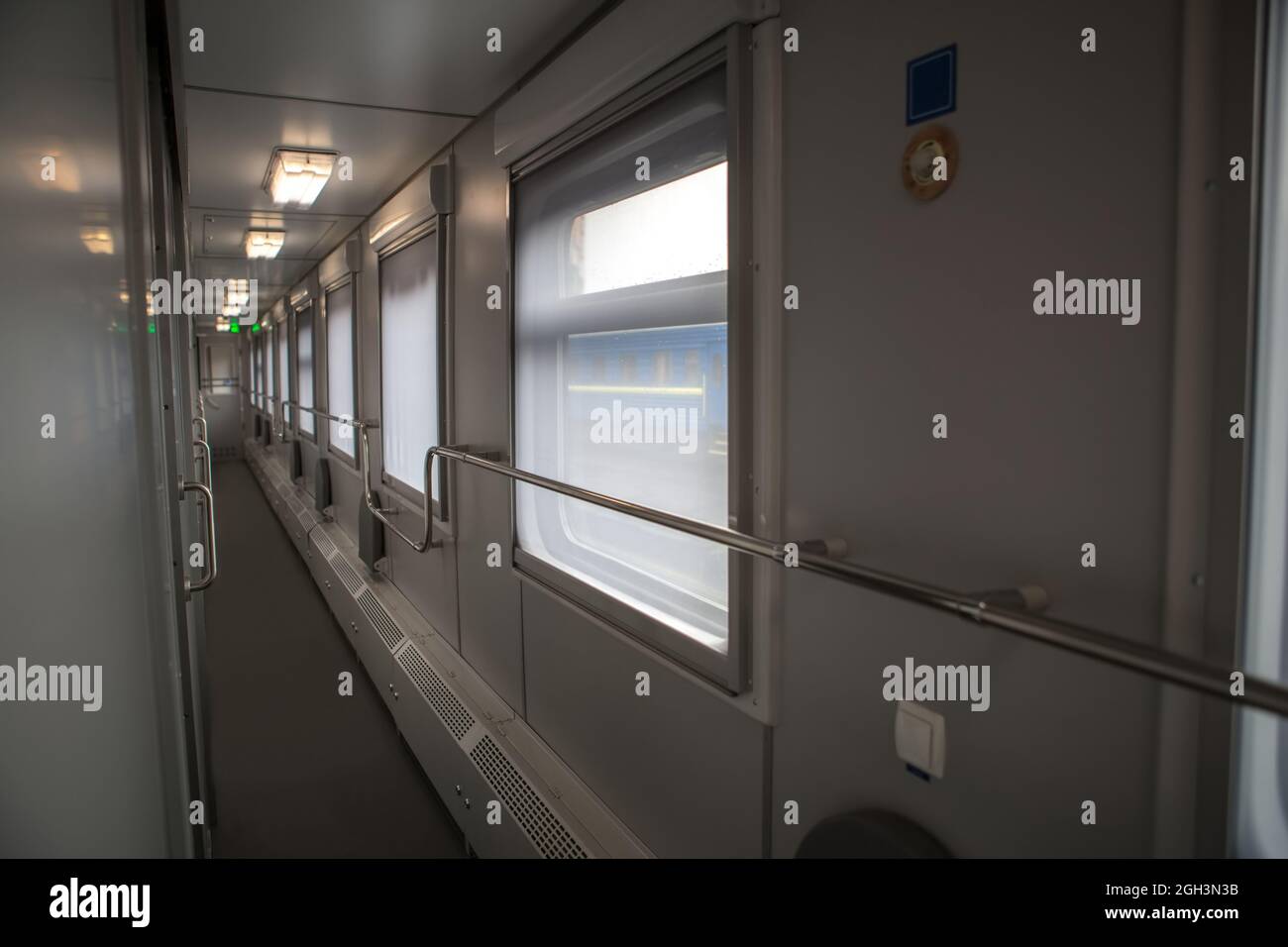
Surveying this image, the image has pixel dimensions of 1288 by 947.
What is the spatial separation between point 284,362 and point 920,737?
9565mm

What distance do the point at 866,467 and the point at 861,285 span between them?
28cm

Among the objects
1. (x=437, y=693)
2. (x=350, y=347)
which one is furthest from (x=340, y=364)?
(x=437, y=693)

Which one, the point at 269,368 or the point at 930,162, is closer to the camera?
the point at 930,162

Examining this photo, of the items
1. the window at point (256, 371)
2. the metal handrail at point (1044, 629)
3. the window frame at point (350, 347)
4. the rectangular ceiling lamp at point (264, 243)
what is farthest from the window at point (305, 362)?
the metal handrail at point (1044, 629)

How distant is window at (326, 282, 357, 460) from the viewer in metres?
5.78

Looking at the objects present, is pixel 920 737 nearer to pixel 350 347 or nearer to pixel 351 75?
pixel 351 75

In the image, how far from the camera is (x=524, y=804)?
237 centimetres

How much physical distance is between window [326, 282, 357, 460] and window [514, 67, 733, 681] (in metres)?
3.37

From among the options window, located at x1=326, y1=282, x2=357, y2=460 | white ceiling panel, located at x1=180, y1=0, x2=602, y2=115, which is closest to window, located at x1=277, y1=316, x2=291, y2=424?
window, located at x1=326, y1=282, x2=357, y2=460

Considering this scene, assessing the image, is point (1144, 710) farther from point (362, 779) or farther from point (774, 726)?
point (362, 779)

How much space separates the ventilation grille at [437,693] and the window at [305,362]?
427cm

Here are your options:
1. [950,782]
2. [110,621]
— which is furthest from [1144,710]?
[110,621]

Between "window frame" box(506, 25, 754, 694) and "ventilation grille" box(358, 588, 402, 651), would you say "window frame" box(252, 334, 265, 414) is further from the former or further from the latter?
"window frame" box(506, 25, 754, 694)
